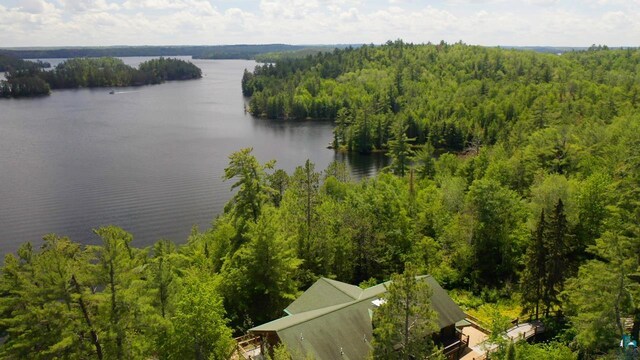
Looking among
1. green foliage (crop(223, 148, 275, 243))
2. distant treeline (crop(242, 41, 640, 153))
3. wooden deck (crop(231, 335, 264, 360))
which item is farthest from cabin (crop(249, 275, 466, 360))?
distant treeline (crop(242, 41, 640, 153))

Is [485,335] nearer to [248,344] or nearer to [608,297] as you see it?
[608,297]

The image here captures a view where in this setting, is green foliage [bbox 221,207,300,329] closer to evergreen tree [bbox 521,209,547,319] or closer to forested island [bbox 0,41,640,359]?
forested island [bbox 0,41,640,359]

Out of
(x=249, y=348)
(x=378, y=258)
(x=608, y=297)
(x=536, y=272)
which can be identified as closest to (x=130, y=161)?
(x=378, y=258)

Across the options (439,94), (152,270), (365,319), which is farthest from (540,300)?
(439,94)

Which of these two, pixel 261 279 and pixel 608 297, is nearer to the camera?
pixel 608 297

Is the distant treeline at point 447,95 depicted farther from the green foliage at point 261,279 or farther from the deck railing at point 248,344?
the deck railing at point 248,344
